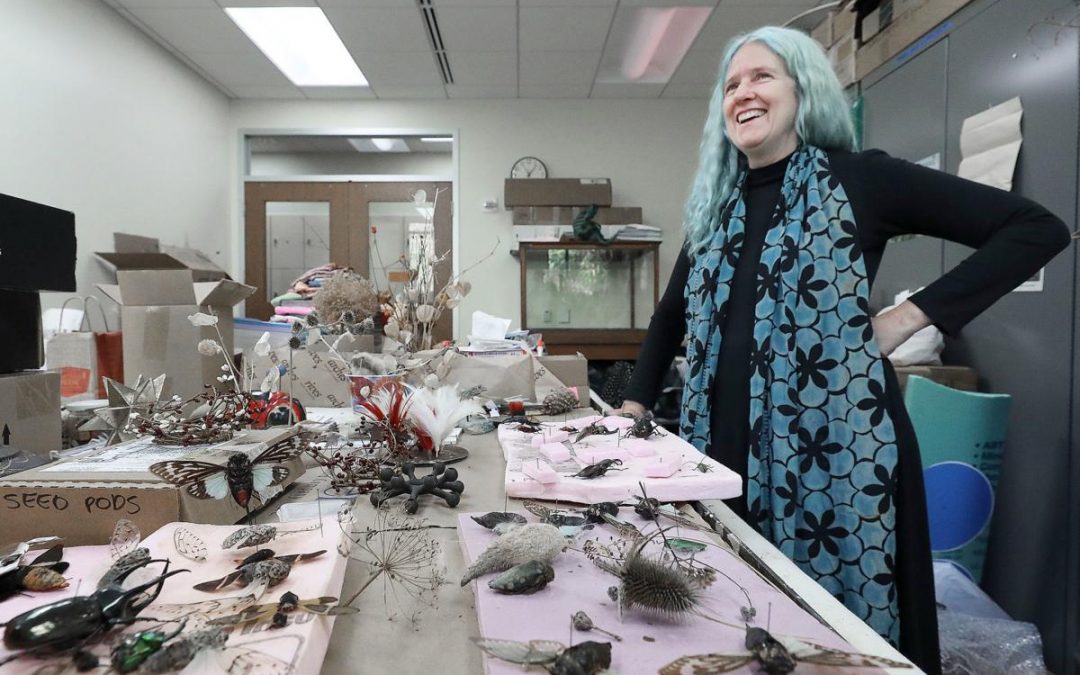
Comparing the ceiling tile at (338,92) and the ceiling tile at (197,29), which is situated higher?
the ceiling tile at (338,92)

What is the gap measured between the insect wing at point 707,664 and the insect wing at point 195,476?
48 cm

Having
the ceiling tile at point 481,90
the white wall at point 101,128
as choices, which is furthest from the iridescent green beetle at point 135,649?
the ceiling tile at point 481,90

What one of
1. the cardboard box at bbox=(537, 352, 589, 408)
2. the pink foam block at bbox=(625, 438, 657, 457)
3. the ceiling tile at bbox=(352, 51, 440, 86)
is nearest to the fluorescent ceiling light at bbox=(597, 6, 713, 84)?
the ceiling tile at bbox=(352, 51, 440, 86)

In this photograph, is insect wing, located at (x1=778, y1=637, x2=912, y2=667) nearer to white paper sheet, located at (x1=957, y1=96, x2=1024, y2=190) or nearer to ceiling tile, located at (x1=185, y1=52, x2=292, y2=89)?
white paper sheet, located at (x1=957, y1=96, x2=1024, y2=190)

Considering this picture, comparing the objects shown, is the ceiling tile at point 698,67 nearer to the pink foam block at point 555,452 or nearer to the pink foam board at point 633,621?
the pink foam block at point 555,452

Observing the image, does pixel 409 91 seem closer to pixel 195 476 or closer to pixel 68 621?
pixel 195 476

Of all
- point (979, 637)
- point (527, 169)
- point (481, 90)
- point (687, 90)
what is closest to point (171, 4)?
point (481, 90)

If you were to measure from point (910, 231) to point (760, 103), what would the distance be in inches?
15.3

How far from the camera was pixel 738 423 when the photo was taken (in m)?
1.18

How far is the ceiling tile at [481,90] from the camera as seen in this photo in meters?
4.80

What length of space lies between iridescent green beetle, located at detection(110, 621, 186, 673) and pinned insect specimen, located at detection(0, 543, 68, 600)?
0.52ft

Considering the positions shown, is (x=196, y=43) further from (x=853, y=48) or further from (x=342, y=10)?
(x=853, y=48)

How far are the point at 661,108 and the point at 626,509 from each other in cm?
506

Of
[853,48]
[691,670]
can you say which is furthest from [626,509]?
[853,48]
